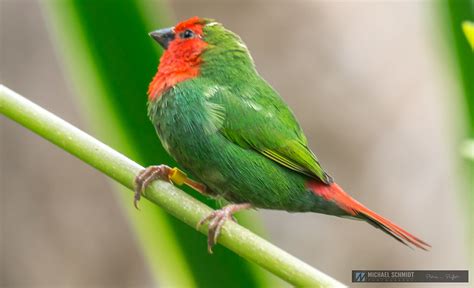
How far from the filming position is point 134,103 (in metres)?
1.33

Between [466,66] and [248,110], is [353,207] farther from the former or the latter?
[466,66]

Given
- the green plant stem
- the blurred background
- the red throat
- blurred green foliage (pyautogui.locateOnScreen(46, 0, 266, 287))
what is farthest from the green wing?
the blurred background

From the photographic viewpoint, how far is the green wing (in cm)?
194

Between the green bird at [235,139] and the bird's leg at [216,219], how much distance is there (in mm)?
13

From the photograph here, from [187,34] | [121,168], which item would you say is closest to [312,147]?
[187,34]

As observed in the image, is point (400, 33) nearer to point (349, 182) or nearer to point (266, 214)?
point (349, 182)

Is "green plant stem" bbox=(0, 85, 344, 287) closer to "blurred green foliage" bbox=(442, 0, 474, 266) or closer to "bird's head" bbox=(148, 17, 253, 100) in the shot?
"blurred green foliage" bbox=(442, 0, 474, 266)

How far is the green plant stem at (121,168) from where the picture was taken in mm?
1104

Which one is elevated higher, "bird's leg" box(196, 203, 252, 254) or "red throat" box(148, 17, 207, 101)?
"red throat" box(148, 17, 207, 101)

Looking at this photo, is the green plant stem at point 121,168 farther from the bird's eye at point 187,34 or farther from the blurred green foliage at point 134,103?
the bird's eye at point 187,34

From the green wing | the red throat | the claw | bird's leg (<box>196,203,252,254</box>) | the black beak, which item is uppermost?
the black beak

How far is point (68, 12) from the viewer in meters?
1.36

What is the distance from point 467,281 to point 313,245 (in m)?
2.20

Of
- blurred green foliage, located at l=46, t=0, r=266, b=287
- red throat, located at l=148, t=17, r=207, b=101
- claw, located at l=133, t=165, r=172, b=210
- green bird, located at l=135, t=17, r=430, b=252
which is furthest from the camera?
red throat, located at l=148, t=17, r=207, b=101
